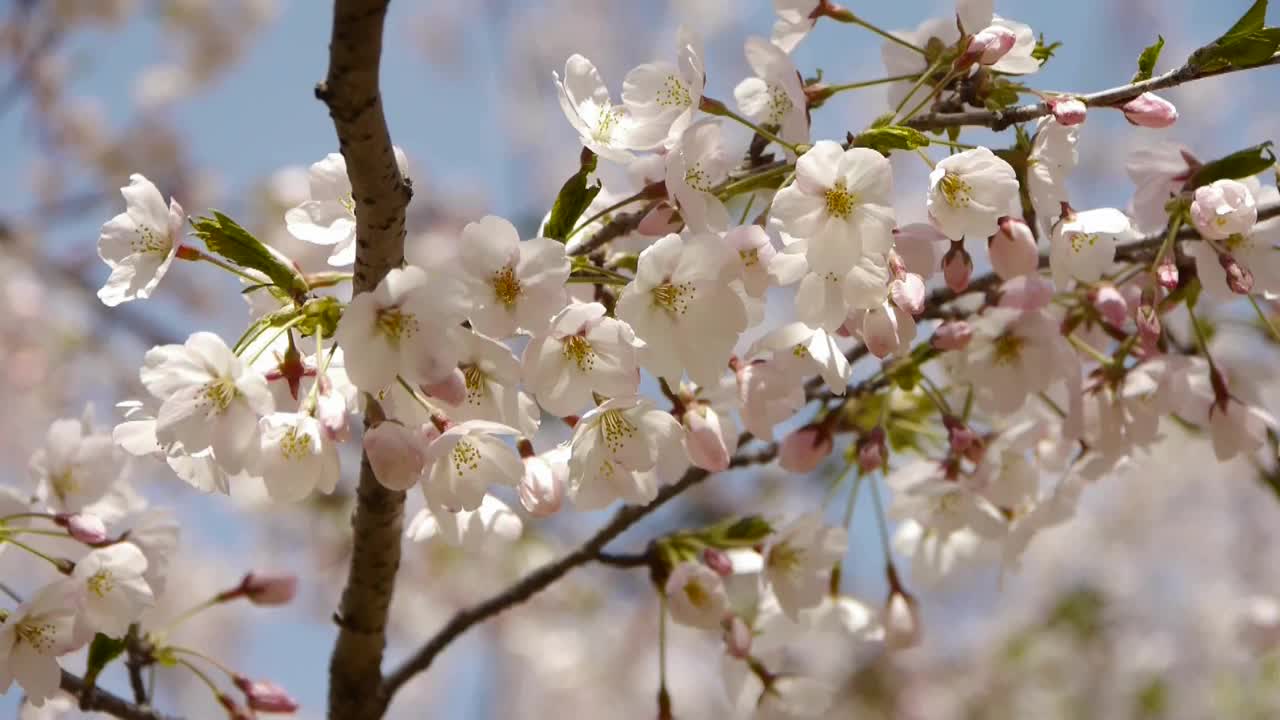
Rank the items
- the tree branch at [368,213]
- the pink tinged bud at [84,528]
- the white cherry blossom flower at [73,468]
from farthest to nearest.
→ 1. the white cherry blossom flower at [73,468]
2. the pink tinged bud at [84,528]
3. the tree branch at [368,213]

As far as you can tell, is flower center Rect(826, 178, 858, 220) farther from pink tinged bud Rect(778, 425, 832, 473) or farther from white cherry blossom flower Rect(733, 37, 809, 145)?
pink tinged bud Rect(778, 425, 832, 473)

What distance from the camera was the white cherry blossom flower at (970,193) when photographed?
1.25 metres

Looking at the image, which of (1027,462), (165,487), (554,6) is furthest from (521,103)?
(1027,462)

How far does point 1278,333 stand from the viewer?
1.65m

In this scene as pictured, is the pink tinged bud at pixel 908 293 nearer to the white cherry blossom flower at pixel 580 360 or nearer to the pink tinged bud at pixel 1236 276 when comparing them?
the white cherry blossom flower at pixel 580 360

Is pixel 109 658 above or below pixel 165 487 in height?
below

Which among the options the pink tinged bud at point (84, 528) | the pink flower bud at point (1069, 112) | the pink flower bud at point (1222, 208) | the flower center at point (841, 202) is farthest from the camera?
the pink tinged bud at point (84, 528)

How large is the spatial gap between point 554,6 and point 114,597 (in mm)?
9570

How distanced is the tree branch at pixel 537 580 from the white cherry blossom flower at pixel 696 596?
12cm

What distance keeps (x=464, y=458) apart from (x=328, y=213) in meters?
0.42

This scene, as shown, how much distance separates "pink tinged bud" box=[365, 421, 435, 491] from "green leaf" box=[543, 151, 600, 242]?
29 centimetres

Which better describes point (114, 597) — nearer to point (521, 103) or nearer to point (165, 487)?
point (165, 487)

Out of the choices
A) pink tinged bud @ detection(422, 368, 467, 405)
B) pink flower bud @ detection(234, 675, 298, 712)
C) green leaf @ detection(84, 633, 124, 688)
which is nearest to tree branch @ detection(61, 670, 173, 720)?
green leaf @ detection(84, 633, 124, 688)

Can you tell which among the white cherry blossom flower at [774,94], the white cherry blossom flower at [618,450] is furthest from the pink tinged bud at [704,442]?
the white cherry blossom flower at [774,94]
